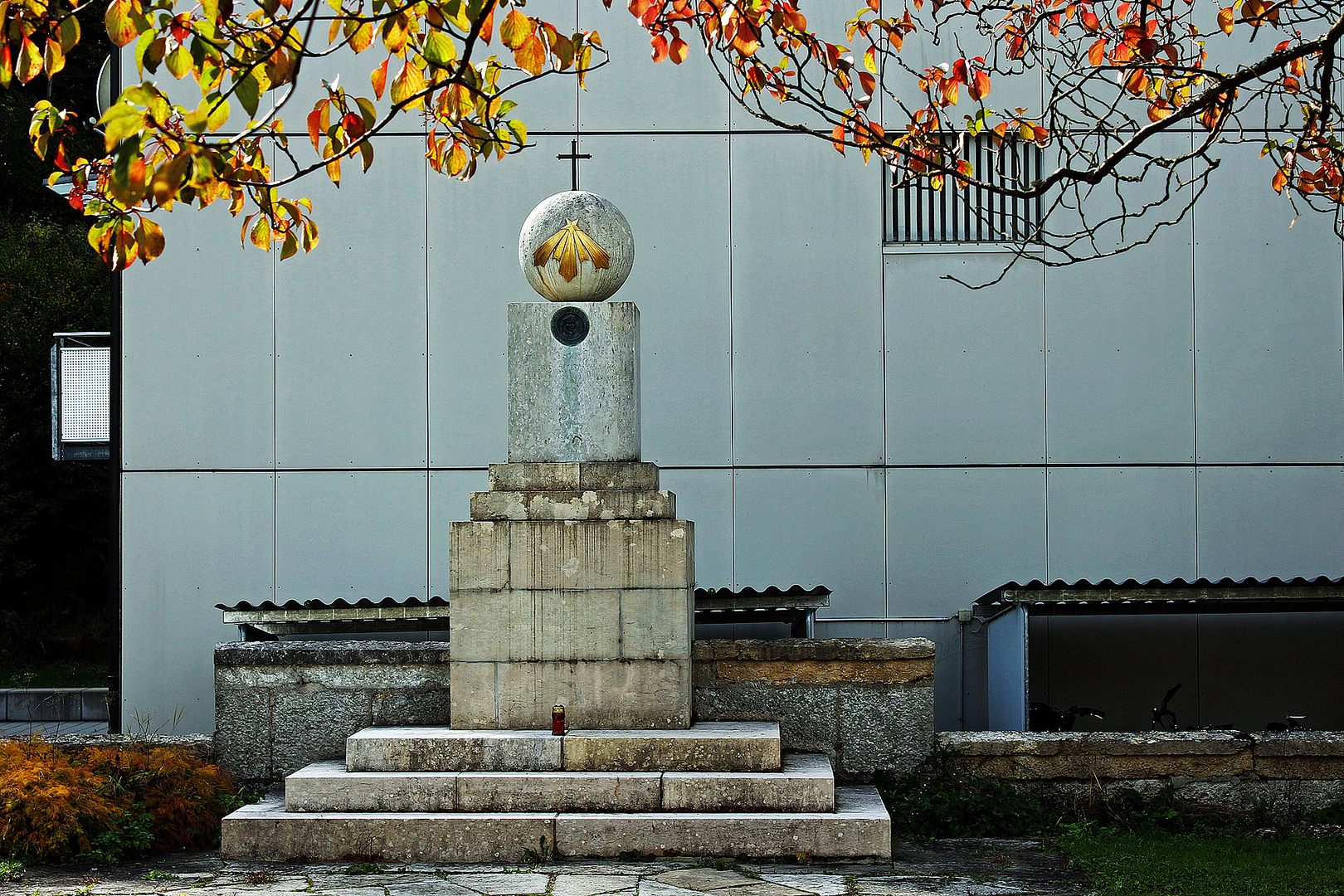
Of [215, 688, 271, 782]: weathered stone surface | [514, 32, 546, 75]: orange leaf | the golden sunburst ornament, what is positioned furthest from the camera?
[215, 688, 271, 782]: weathered stone surface

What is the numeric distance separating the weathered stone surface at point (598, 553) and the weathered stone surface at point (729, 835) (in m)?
1.40

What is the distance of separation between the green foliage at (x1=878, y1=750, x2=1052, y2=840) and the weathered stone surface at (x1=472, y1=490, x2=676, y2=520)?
7.15ft

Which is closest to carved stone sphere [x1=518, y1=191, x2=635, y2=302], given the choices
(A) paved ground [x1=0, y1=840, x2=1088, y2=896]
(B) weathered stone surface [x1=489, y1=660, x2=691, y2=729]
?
(B) weathered stone surface [x1=489, y1=660, x2=691, y2=729]

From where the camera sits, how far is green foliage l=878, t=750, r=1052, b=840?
22.9 feet

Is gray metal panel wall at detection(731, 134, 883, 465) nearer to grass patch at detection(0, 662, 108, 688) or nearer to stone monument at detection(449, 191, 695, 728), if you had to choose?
stone monument at detection(449, 191, 695, 728)

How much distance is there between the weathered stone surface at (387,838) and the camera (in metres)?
6.36

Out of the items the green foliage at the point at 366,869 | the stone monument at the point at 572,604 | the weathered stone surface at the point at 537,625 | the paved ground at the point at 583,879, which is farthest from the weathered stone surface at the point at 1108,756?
the green foliage at the point at 366,869

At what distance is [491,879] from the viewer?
19.4 feet

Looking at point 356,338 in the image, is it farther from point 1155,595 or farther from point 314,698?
point 1155,595

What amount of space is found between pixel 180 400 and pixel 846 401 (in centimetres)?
545

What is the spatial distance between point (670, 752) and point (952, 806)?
1.69m

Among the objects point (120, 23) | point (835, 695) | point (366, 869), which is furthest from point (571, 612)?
point (120, 23)

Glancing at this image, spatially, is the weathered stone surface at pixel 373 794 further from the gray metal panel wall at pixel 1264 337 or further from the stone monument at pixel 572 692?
the gray metal panel wall at pixel 1264 337

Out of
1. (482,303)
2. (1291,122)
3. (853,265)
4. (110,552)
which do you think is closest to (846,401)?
(853,265)
